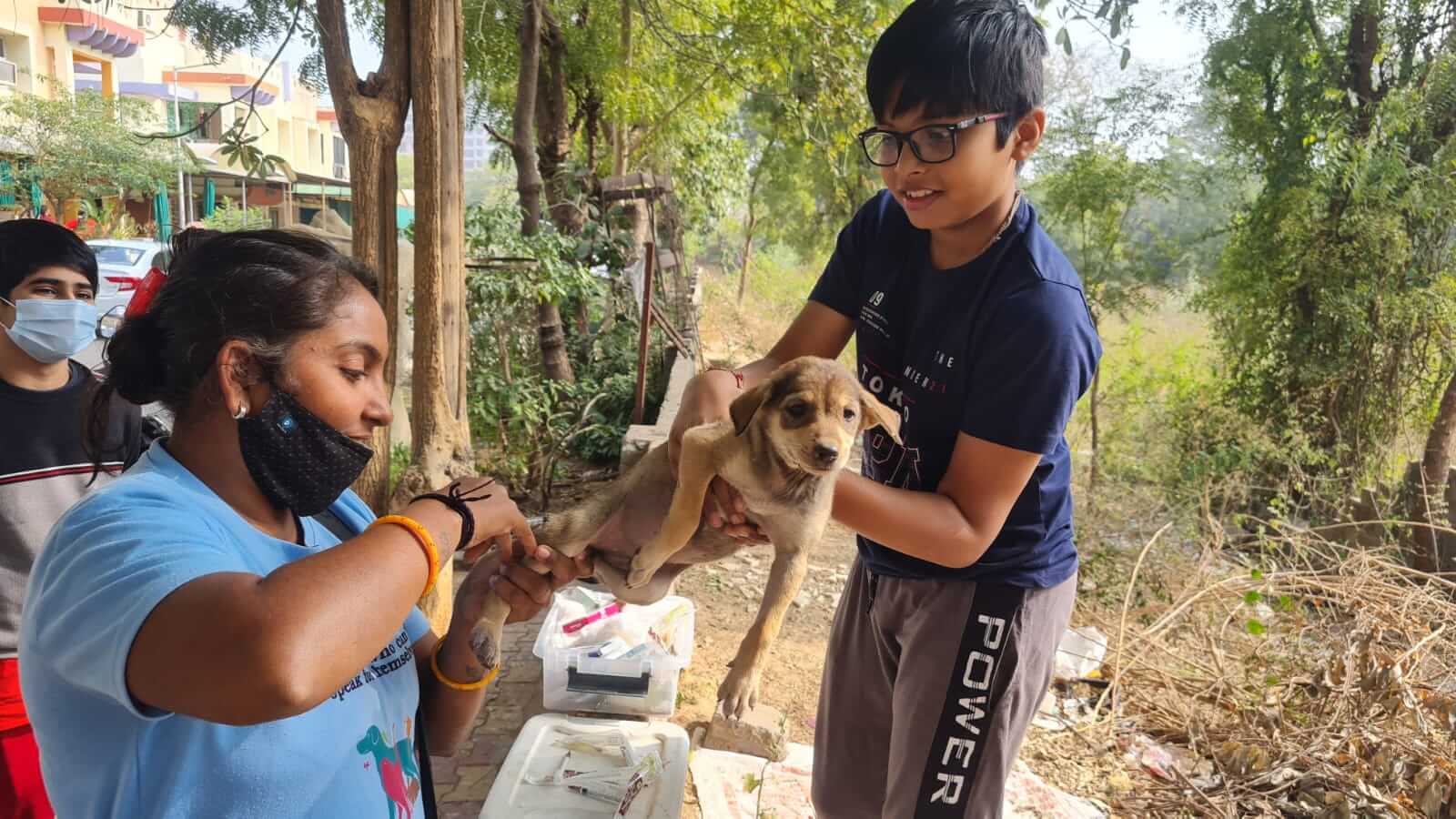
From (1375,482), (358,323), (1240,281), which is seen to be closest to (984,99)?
(358,323)

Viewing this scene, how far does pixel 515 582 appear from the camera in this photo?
2.59 m

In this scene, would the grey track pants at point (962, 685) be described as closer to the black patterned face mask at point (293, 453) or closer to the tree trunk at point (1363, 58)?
the black patterned face mask at point (293, 453)

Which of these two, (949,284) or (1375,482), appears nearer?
(949,284)

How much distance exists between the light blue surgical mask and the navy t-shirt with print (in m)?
2.91

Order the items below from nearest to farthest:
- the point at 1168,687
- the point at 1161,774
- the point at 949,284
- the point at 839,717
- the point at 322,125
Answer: the point at 949,284
the point at 839,717
the point at 1161,774
the point at 1168,687
the point at 322,125

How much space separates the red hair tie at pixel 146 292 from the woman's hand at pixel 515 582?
1.10 metres

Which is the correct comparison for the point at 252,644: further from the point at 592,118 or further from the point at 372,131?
the point at 592,118

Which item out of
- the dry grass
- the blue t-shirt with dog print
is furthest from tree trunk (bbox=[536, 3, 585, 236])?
the blue t-shirt with dog print

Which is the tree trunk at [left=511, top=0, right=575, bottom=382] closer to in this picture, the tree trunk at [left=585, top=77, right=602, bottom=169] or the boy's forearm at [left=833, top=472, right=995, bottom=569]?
the tree trunk at [left=585, top=77, right=602, bottom=169]

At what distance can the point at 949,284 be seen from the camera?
251 cm

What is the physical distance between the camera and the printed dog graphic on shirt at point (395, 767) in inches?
70.9

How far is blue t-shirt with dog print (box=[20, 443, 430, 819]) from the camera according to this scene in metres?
1.32

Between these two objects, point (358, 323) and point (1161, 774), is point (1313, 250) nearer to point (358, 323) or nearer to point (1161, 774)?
point (1161, 774)

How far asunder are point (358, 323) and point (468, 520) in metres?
0.47
